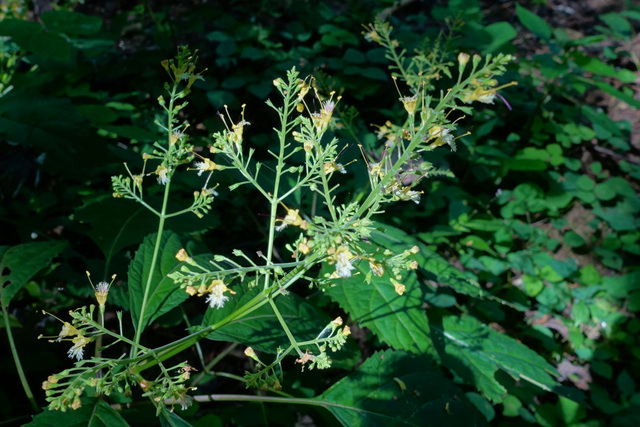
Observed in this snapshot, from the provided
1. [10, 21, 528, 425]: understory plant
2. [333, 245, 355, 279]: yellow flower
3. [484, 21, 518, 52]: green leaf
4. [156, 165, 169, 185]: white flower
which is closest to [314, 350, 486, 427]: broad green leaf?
[10, 21, 528, 425]: understory plant

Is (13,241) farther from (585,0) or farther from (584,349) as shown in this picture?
(585,0)

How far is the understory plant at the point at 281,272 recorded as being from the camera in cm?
97

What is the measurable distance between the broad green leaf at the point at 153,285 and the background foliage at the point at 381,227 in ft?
0.07

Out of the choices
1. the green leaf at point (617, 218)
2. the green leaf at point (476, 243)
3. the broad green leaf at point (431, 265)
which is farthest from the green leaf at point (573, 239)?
the broad green leaf at point (431, 265)

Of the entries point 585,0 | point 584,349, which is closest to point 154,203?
point 584,349

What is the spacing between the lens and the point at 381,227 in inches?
59.9

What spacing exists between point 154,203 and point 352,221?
121 cm

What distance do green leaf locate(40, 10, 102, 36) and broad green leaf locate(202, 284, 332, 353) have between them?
1.78 meters

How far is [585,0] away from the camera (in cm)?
536

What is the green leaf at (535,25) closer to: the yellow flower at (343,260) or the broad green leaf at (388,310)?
the broad green leaf at (388,310)

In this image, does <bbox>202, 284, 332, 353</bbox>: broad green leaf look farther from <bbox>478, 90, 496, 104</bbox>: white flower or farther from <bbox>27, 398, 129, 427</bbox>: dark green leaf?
<bbox>478, 90, 496, 104</bbox>: white flower

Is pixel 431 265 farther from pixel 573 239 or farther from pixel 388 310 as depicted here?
pixel 573 239

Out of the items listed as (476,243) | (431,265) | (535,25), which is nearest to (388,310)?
(431,265)

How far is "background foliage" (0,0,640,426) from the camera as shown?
1605 millimetres
